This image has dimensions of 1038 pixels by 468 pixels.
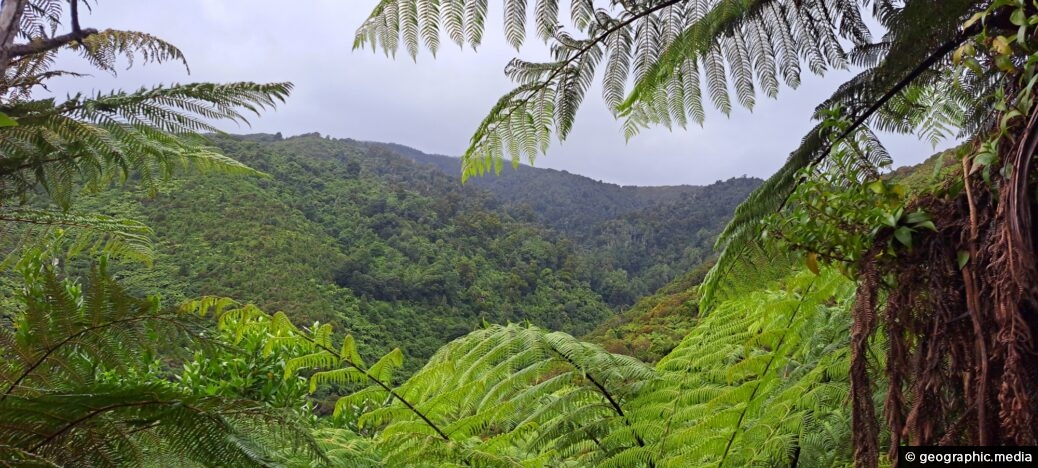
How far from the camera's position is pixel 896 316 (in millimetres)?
979

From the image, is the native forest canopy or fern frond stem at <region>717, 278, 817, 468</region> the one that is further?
fern frond stem at <region>717, 278, 817, 468</region>

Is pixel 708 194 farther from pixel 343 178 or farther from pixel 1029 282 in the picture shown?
pixel 1029 282

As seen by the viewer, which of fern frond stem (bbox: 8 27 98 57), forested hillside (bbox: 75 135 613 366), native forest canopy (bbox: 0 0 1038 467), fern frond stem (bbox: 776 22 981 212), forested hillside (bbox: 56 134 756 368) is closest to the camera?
native forest canopy (bbox: 0 0 1038 467)

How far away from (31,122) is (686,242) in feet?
121

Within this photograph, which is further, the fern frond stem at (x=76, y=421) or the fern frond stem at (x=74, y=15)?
the fern frond stem at (x=74, y=15)

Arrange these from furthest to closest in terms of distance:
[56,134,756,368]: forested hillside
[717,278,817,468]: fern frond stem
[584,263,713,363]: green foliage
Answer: [56,134,756,368]: forested hillside
[584,263,713,363]: green foliage
[717,278,817,468]: fern frond stem

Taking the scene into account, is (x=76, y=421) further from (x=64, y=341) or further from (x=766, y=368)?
(x=766, y=368)

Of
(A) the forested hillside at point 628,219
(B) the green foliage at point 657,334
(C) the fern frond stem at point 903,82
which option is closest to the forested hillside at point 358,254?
(A) the forested hillside at point 628,219

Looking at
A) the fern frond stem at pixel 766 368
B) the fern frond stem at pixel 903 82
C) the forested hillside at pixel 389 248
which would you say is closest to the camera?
the fern frond stem at pixel 903 82

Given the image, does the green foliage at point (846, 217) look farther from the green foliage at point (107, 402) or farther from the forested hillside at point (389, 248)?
the forested hillside at point (389, 248)

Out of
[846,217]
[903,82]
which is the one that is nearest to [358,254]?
[903,82]

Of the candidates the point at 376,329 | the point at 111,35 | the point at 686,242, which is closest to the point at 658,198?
the point at 686,242

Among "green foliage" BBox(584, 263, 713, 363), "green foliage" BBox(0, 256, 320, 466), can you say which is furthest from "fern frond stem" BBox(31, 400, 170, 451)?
"green foliage" BBox(584, 263, 713, 363)

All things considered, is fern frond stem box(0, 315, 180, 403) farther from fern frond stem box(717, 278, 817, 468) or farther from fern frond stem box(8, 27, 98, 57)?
fern frond stem box(717, 278, 817, 468)
